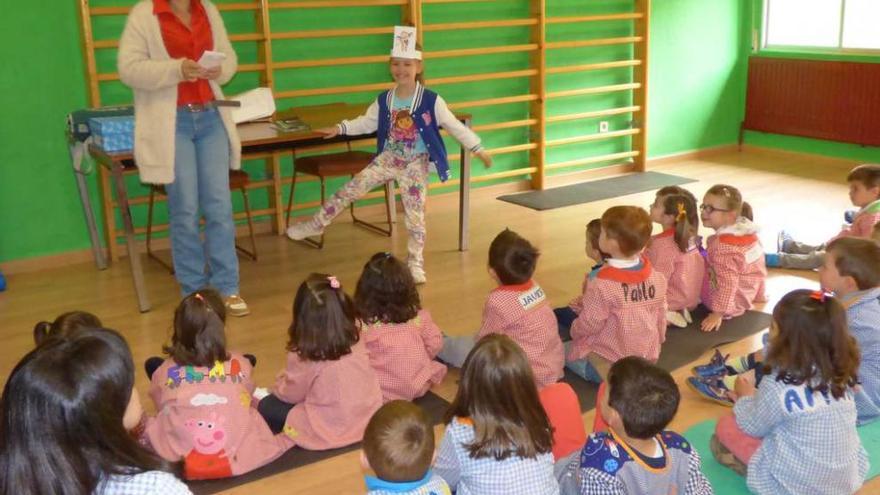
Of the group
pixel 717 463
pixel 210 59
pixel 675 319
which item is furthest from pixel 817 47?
pixel 717 463

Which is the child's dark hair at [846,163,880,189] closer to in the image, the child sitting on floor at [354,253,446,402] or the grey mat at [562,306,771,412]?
the grey mat at [562,306,771,412]

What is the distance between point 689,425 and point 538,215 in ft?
10.4

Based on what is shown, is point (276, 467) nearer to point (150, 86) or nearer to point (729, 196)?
point (150, 86)

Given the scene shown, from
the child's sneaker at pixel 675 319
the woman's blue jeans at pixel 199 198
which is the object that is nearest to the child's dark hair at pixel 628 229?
the child's sneaker at pixel 675 319

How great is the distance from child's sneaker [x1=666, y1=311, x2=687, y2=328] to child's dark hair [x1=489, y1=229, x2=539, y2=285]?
3.21 ft

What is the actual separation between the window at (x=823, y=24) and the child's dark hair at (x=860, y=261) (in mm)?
5008

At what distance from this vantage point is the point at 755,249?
4.11 m

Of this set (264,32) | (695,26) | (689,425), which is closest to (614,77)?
(695,26)

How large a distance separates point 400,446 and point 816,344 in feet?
3.88

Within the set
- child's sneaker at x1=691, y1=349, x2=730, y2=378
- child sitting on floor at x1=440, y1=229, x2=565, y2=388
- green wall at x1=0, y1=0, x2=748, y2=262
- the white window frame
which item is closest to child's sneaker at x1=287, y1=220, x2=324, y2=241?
green wall at x1=0, y1=0, x2=748, y2=262

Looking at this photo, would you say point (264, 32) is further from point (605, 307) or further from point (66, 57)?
point (605, 307)

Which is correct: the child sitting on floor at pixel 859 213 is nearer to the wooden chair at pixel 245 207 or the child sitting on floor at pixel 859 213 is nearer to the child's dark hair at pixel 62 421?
the wooden chair at pixel 245 207

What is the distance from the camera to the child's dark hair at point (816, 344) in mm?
2330

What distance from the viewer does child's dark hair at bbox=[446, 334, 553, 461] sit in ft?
6.86
